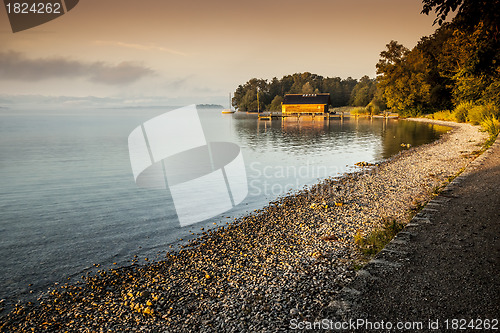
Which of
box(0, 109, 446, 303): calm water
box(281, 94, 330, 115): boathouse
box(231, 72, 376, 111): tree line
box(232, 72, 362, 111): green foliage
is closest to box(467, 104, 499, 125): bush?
box(0, 109, 446, 303): calm water

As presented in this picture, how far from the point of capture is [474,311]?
11.5 feet

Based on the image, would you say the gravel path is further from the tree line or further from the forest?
the tree line

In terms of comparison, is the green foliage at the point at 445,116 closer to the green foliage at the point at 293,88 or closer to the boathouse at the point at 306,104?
the boathouse at the point at 306,104

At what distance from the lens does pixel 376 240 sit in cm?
634

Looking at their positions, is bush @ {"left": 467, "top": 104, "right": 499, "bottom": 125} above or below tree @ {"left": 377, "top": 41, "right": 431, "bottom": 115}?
below

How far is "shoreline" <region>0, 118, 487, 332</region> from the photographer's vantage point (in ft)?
14.9

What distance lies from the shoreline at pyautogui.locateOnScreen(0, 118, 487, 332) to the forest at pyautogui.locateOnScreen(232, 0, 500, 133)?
4.94 m

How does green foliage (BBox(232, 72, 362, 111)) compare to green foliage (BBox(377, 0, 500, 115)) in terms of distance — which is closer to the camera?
green foliage (BBox(377, 0, 500, 115))

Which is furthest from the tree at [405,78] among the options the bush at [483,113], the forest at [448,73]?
the bush at [483,113]

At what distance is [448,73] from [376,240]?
183 ft

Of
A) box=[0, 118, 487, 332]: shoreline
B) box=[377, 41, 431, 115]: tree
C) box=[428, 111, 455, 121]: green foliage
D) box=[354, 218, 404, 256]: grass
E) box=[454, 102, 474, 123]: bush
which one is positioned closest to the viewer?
box=[0, 118, 487, 332]: shoreline

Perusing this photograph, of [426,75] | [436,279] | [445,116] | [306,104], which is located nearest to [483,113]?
[445,116]

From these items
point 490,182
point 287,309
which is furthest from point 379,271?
point 490,182

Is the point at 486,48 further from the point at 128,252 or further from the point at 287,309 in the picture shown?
the point at 128,252
